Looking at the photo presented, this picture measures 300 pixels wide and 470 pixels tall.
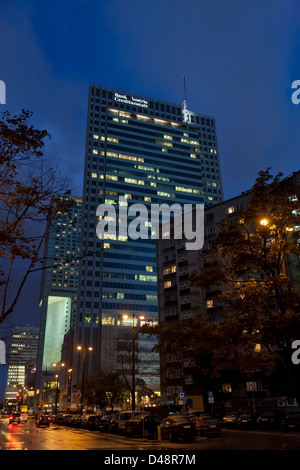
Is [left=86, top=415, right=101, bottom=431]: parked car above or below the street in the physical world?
below

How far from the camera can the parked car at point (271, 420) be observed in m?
31.6

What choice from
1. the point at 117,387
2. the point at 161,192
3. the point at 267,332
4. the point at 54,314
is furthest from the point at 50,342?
the point at 267,332

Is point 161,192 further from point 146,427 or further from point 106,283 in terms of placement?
point 146,427

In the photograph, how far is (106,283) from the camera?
125250mm

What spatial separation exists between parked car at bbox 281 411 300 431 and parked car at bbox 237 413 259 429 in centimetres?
446

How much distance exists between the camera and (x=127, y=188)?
5531 inches

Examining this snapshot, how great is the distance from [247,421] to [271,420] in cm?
281

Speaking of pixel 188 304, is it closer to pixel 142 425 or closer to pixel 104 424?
pixel 104 424

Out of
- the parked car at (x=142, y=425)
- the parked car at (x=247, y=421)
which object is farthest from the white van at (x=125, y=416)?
the parked car at (x=247, y=421)

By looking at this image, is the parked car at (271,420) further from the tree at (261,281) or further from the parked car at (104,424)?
the tree at (261,281)

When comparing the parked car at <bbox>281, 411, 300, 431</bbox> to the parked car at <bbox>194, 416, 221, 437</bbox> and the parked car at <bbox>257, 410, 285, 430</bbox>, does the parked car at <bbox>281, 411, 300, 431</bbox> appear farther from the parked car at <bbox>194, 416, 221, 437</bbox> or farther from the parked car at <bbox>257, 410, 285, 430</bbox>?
the parked car at <bbox>194, 416, 221, 437</bbox>

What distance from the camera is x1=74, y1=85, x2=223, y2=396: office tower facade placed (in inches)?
4822

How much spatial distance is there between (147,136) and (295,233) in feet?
455

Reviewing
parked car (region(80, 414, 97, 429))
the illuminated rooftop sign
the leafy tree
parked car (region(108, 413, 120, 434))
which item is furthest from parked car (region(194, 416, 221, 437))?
the illuminated rooftop sign
